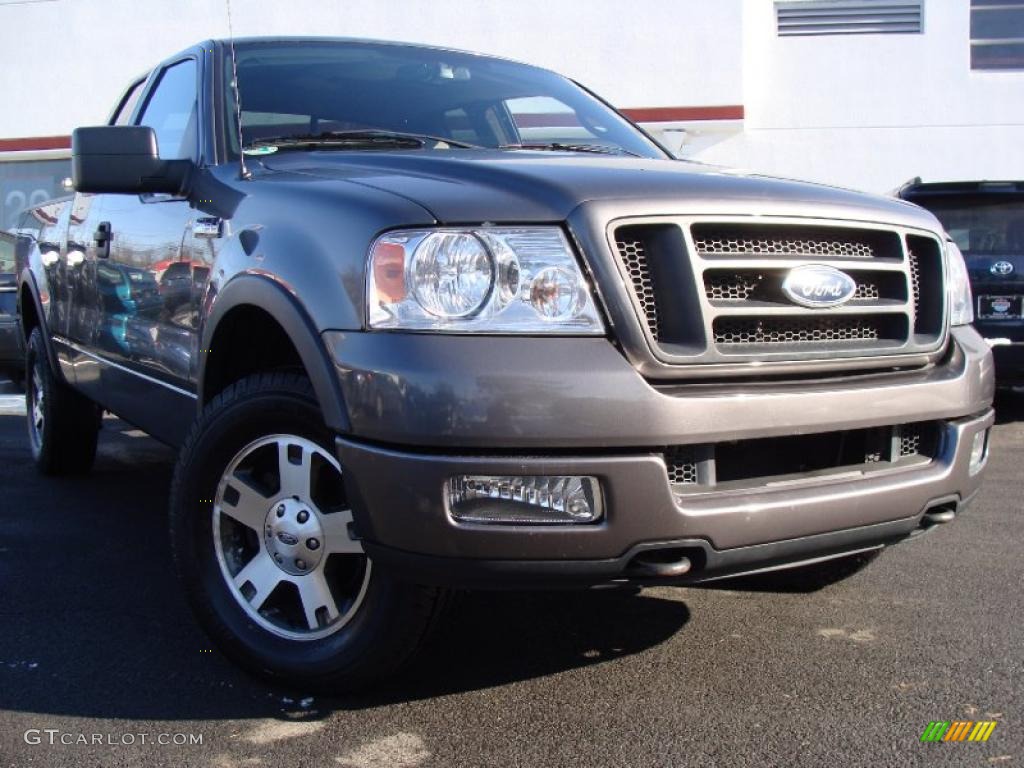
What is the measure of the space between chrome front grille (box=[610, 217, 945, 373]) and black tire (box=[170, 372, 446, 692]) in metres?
0.86

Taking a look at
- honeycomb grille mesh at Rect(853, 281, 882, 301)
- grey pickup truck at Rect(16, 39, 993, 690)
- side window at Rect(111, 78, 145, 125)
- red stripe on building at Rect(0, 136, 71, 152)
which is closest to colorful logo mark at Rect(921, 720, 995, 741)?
grey pickup truck at Rect(16, 39, 993, 690)

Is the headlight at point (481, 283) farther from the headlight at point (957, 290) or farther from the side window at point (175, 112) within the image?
the side window at point (175, 112)

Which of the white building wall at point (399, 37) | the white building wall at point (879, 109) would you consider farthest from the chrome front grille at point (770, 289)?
the white building wall at point (879, 109)

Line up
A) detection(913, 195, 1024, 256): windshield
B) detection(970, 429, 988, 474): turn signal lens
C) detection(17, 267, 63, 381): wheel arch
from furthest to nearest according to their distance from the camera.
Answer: detection(913, 195, 1024, 256): windshield → detection(17, 267, 63, 381): wheel arch → detection(970, 429, 988, 474): turn signal lens

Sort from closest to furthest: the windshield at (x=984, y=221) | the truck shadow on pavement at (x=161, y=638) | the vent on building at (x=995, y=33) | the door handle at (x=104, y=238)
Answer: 1. the truck shadow on pavement at (x=161, y=638)
2. the door handle at (x=104, y=238)
3. the windshield at (x=984, y=221)
4. the vent on building at (x=995, y=33)

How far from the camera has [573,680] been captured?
122 inches

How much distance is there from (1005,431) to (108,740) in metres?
6.74

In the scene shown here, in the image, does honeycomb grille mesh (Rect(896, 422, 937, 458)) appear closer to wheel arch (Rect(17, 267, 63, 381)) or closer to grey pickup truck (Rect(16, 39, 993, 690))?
grey pickup truck (Rect(16, 39, 993, 690))

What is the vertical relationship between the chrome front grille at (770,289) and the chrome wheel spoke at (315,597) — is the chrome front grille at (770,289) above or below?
above

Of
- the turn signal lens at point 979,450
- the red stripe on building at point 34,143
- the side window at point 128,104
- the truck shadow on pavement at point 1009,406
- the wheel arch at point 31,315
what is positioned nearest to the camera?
the turn signal lens at point 979,450

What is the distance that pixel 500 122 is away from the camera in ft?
13.6

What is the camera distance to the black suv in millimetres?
7719

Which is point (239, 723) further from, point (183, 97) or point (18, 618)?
point (183, 97)

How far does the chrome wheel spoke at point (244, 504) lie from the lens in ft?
9.79
